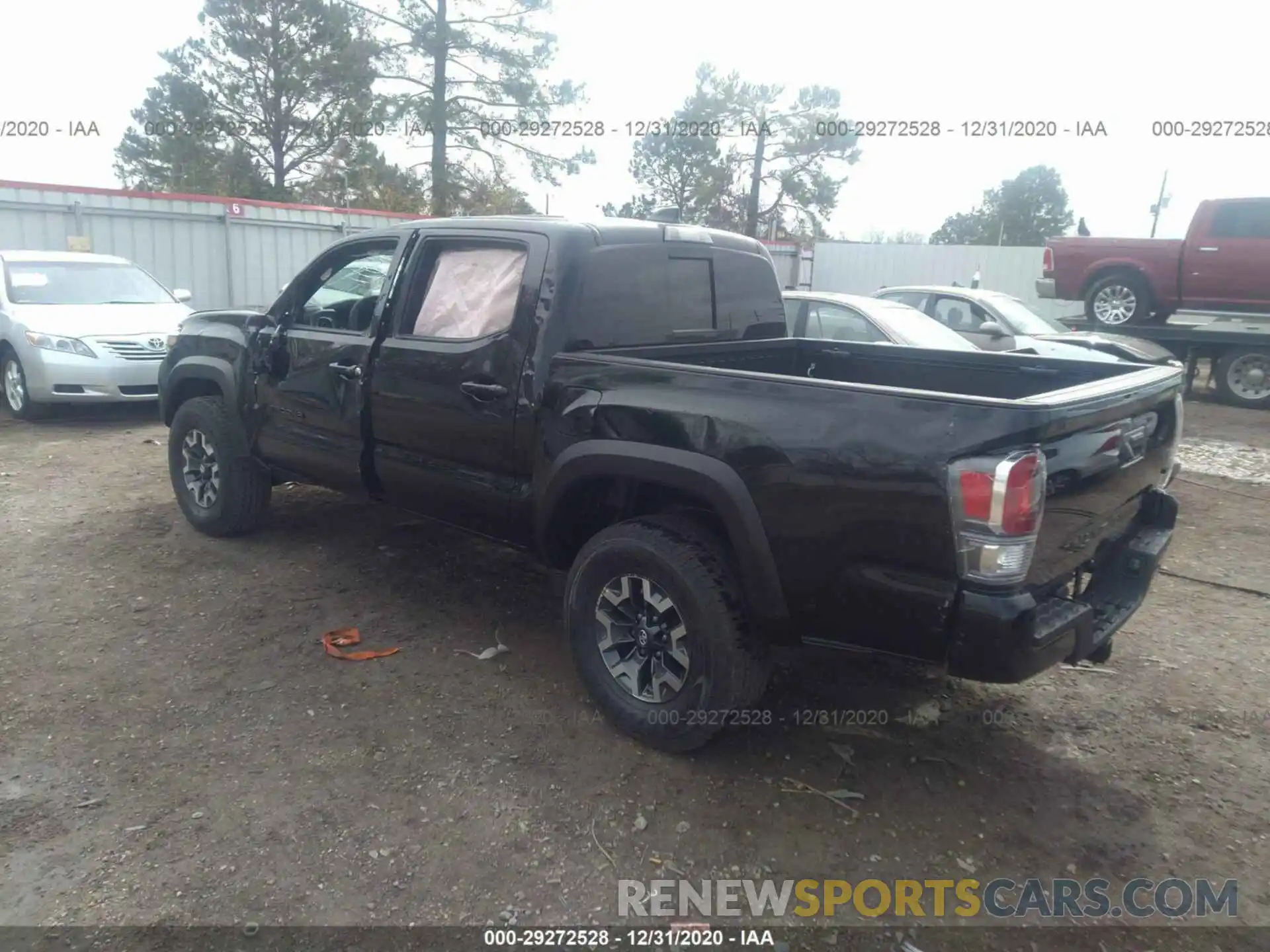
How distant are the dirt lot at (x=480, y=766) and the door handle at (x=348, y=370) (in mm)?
1181

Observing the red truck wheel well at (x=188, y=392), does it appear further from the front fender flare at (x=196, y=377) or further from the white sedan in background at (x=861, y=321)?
the white sedan in background at (x=861, y=321)

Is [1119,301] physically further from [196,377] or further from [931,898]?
[931,898]

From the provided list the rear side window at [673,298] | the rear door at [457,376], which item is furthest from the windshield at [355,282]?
the rear side window at [673,298]

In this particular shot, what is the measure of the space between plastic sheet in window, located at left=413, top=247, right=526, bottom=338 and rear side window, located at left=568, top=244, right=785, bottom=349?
1.08 ft

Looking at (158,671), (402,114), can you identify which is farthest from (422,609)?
(402,114)

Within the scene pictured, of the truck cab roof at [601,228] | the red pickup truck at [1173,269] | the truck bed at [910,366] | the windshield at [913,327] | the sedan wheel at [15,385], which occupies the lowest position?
the sedan wheel at [15,385]

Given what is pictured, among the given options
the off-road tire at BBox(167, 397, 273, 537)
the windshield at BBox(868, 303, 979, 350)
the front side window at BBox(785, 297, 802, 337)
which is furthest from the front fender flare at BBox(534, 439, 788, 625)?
the front side window at BBox(785, 297, 802, 337)

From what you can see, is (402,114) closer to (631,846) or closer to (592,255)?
(592,255)

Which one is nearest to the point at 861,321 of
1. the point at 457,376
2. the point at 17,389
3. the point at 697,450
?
the point at 457,376

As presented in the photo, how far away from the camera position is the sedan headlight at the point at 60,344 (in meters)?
8.71

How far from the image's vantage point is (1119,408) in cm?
300

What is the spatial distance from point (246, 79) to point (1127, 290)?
2335 centimetres

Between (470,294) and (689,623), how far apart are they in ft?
5.99

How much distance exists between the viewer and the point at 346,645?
4273 mm
